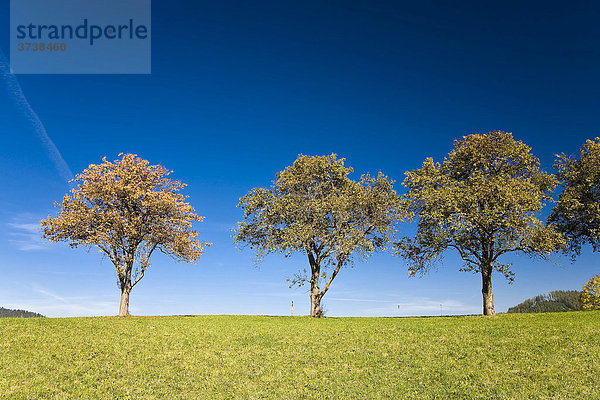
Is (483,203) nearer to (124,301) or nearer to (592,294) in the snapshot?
(592,294)

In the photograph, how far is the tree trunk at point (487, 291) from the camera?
41.8 meters

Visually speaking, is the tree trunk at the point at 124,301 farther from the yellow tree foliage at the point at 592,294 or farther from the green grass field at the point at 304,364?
the yellow tree foliage at the point at 592,294

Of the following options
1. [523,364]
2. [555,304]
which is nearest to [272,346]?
[523,364]

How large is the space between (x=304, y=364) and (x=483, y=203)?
2923 cm

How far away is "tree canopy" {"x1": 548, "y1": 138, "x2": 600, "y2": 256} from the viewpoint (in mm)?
44531

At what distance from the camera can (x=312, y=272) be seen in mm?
45469

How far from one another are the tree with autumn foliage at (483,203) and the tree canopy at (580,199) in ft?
9.58

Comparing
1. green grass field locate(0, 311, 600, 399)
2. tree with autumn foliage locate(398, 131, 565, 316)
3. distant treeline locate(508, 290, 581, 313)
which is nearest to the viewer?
green grass field locate(0, 311, 600, 399)

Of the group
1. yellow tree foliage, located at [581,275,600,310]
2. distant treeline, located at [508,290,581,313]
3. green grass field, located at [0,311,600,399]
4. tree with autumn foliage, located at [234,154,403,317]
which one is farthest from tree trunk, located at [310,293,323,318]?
distant treeline, located at [508,290,581,313]

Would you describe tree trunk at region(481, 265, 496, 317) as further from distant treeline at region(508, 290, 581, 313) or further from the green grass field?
distant treeline at region(508, 290, 581, 313)

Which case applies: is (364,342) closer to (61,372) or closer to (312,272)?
(61,372)

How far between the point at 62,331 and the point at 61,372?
10.6 m

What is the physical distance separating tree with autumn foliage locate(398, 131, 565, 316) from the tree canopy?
115 inches

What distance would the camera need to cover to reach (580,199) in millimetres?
45719
